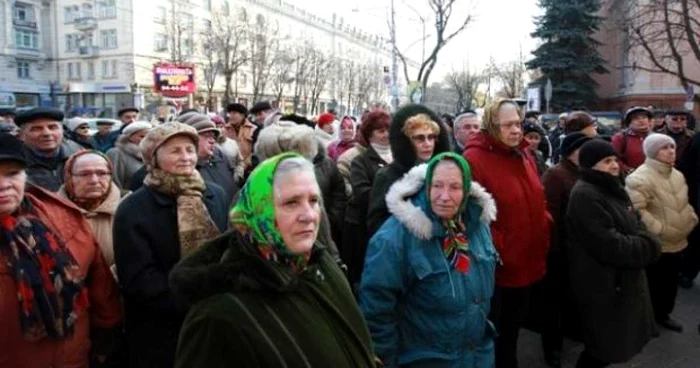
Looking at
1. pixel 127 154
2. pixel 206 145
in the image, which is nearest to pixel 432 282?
pixel 206 145

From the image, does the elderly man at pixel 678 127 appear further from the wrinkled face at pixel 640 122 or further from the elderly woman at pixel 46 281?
the elderly woman at pixel 46 281

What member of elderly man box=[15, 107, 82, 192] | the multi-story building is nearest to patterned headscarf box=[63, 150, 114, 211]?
elderly man box=[15, 107, 82, 192]

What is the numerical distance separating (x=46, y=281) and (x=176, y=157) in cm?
98

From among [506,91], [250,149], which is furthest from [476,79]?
[250,149]

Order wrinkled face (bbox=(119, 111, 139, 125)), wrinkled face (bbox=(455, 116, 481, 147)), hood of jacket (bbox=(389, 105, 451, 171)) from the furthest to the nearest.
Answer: wrinkled face (bbox=(119, 111, 139, 125)), wrinkled face (bbox=(455, 116, 481, 147)), hood of jacket (bbox=(389, 105, 451, 171))

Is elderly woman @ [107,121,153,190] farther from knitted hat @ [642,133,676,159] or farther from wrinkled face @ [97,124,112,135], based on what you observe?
knitted hat @ [642,133,676,159]

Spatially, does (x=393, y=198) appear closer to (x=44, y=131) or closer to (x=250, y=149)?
(x=44, y=131)

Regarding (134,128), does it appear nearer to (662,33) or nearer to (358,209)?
(358,209)

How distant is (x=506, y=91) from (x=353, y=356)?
51.3 m

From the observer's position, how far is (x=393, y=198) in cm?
323

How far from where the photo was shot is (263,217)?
189 centimetres

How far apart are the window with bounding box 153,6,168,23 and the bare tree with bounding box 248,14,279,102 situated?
9.21 m

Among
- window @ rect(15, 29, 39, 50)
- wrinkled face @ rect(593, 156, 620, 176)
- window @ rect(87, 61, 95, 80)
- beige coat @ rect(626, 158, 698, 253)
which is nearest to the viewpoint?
wrinkled face @ rect(593, 156, 620, 176)

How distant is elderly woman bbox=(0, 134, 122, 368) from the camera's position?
2.64m
